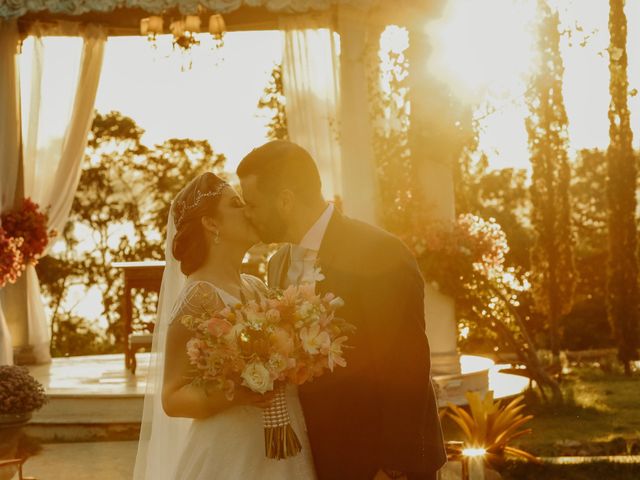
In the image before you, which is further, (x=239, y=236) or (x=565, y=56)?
(x=565, y=56)

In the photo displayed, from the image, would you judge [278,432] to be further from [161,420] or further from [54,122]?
[54,122]

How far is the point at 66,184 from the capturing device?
11.9 m

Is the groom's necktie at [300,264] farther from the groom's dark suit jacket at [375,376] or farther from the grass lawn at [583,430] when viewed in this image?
the grass lawn at [583,430]

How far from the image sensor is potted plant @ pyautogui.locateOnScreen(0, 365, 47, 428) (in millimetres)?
6586

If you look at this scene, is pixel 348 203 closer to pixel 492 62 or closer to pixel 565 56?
pixel 492 62

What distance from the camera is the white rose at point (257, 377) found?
3.33 m

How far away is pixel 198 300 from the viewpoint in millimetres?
3752

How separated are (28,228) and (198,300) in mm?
8080

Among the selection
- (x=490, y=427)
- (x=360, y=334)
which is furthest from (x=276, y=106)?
(x=360, y=334)

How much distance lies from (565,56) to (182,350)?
27.0 ft

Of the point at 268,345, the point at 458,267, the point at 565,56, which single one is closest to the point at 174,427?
the point at 268,345

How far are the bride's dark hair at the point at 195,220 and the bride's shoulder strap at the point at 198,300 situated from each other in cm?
13

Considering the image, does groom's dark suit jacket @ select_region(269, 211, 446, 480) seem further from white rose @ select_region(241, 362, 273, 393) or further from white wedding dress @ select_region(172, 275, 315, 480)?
white rose @ select_region(241, 362, 273, 393)

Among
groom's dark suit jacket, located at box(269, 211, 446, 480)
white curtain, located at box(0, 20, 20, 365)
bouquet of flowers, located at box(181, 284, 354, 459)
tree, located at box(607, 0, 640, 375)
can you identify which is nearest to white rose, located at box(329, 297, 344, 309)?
bouquet of flowers, located at box(181, 284, 354, 459)
